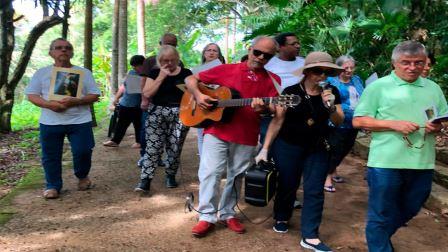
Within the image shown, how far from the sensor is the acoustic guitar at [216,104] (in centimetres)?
367

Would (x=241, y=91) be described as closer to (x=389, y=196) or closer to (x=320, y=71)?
(x=320, y=71)

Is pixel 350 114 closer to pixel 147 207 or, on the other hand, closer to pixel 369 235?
pixel 369 235

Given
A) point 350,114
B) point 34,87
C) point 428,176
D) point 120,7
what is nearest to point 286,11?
point 120,7

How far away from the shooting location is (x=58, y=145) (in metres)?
5.25

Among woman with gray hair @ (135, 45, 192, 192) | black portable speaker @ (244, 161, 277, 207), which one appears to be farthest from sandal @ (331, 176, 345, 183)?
black portable speaker @ (244, 161, 277, 207)

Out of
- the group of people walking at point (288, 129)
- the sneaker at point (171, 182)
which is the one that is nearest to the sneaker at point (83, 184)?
the group of people walking at point (288, 129)

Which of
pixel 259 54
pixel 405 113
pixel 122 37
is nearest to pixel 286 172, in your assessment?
pixel 259 54

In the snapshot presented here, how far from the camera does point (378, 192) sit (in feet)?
11.0

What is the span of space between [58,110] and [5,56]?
500 centimetres

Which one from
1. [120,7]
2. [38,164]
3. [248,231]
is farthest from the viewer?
[120,7]

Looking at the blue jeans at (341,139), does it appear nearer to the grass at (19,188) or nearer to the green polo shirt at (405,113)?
the green polo shirt at (405,113)

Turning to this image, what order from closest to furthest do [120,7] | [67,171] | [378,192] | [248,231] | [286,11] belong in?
1. [378,192]
2. [248,231]
3. [67,171]
4. [286,11]
5. [120,7]

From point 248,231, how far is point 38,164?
443 centimetres

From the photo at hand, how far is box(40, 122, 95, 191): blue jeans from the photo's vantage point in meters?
5.18
